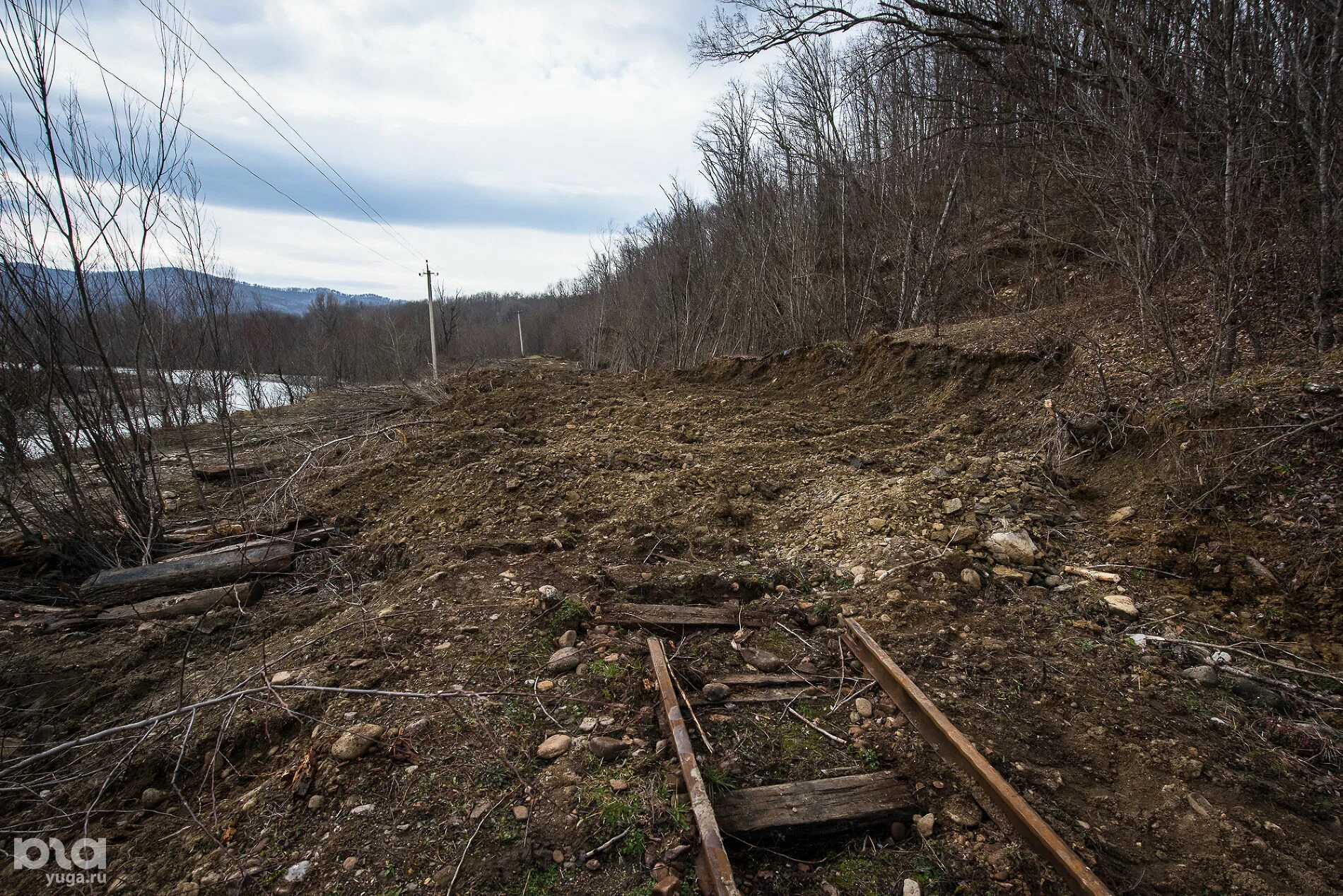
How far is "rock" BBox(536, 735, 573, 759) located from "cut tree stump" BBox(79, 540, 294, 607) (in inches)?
140

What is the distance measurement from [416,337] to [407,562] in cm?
4469

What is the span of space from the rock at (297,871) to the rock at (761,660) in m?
2.27

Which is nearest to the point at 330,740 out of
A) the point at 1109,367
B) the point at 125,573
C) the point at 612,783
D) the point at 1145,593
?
the point at 612,783

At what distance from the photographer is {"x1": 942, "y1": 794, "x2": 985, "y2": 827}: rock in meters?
2.41

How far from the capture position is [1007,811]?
7.77ft

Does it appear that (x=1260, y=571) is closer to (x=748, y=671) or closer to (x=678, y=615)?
(x=748, y=671)

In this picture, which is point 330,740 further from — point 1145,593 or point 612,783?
point 1145,593

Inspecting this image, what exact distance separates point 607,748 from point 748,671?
3.49 ft

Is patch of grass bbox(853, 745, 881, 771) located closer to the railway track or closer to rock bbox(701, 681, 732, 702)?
the railway track

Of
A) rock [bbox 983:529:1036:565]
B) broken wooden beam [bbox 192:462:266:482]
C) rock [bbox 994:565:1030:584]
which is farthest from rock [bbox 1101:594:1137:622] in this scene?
broken wooden beam [bbox 192:462:266:482]

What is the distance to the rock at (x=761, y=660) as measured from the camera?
3.54 meters

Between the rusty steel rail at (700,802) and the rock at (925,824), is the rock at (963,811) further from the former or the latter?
the rusty steel rail at (700,802)

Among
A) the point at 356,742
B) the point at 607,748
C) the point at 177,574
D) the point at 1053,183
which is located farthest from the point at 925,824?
the point at 1053,183

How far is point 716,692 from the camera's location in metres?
3.22
